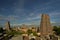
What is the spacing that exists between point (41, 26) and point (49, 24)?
323 centimetres

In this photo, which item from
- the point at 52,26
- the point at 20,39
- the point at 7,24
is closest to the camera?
the point at 20,39

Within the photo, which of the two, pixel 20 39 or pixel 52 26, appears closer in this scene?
pixel 20 39

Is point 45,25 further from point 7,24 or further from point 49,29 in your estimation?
Answer: point 7,24

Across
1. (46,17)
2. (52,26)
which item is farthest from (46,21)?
(52,26)

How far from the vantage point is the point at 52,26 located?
57219mm

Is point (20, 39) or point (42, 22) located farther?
point (42, 22)

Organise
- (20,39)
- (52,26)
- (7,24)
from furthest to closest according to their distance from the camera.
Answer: (52,26)
(7,24)
(20,39)

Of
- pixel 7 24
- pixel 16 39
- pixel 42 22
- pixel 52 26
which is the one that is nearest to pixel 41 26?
pixel 42 22

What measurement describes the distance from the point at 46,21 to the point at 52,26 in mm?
5422

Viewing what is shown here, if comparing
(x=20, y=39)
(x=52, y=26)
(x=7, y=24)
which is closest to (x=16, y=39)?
(x=20, y=39)

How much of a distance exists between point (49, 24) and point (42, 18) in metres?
3.58

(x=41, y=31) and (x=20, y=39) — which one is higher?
(x=20, y=39)

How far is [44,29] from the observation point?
53656mm

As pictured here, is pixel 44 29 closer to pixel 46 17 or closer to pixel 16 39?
pixel 46 17
